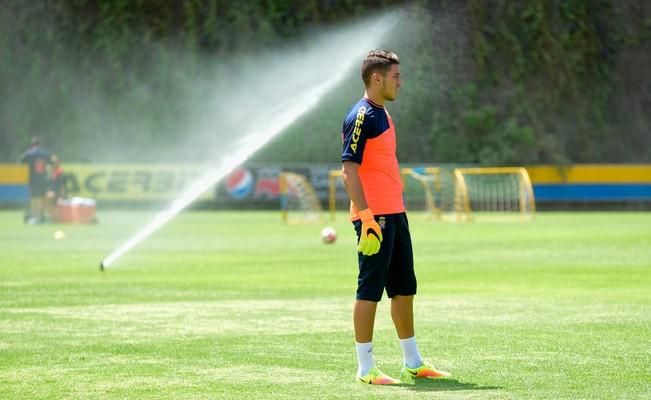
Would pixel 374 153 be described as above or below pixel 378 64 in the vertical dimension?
below

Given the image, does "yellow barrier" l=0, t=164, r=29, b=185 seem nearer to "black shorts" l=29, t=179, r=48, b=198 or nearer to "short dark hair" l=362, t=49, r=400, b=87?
"black shorts" l=29, t=179, r=48, b=198

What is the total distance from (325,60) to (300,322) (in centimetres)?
4033

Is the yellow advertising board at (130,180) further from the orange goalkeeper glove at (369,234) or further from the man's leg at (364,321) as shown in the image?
the orange goalkeeper glove at (369,234)

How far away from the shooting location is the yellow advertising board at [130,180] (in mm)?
47219

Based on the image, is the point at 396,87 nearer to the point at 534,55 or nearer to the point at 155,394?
the point at 155,394

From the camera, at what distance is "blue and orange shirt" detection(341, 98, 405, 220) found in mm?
9281

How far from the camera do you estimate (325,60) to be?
2080 inches

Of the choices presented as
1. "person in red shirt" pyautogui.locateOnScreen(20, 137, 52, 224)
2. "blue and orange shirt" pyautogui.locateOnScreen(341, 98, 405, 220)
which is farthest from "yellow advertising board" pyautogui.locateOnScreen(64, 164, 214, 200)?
"blue and orange shirt" pyautogui.locateOnScreen(341, 98, 405, 220)

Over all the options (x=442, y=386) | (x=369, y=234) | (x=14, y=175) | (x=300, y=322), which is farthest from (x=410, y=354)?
(x=14, y=175)

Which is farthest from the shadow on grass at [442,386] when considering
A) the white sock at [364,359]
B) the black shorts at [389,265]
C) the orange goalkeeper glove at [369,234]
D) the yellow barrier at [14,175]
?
the yellow barrier at [14,175]

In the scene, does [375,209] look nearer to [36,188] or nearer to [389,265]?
[389,265]

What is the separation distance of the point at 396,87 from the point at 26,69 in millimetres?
53170

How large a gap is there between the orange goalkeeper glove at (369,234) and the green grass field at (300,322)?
918 millimetres

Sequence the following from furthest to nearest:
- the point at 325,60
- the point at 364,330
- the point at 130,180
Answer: the point at 325,60, the point at 130,180, the point at 364,330
